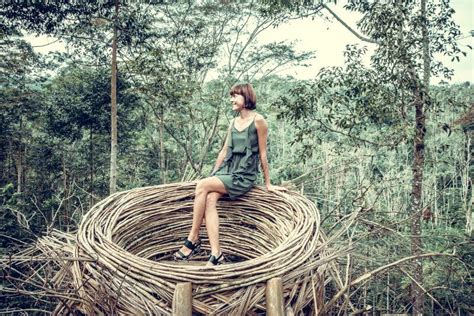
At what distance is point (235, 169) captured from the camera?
2721mm

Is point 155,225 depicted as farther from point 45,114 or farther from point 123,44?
point 45,114

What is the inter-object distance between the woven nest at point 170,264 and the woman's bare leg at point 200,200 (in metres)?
0.22

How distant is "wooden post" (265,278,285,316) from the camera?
1637 mm

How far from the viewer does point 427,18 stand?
4.96m

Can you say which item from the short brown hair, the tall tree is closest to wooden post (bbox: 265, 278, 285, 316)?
the short brown hair

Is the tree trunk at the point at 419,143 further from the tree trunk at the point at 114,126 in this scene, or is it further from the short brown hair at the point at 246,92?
the tree trunk at the point at 114,126

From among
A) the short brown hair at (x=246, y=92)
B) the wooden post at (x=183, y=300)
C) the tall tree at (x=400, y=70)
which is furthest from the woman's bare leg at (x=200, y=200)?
the tall tree at (x=400, y=70)

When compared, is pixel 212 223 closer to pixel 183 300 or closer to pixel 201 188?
pixel 201 188

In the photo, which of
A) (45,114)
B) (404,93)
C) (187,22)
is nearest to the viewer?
(404,93)

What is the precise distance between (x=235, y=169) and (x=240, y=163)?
50mm

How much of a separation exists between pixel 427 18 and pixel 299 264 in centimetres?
407

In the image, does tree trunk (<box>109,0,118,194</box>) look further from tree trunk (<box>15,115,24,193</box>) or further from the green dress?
the green dress

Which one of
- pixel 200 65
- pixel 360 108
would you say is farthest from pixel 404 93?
pixel 200 65

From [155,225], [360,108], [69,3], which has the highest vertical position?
[69,3]
